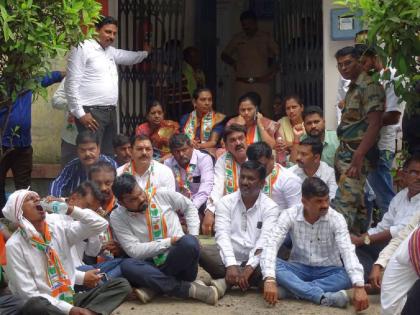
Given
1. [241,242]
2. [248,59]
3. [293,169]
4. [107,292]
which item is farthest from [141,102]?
[107,292]

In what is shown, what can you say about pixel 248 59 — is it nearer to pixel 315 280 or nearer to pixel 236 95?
pixel 236 95

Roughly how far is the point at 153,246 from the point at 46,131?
3.54 meters

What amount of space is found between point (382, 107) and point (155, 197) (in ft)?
6.41

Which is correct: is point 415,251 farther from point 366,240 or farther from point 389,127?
point 389,127

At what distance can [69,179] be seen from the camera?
8844 mm

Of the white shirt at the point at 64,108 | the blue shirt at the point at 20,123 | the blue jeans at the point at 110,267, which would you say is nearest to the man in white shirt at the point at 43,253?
the blue jeans at the point at 110,267

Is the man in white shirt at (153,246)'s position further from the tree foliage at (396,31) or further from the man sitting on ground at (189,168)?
the tree foliage at (396,31)

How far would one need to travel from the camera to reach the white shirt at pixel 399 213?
24.7ft

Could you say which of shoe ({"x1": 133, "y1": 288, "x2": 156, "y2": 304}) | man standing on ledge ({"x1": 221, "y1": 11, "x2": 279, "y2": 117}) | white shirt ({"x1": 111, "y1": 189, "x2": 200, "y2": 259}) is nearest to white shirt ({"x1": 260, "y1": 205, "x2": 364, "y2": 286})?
white shirt ({"x1": 111, "y1": 189, "x2": 200, "y2": 259})

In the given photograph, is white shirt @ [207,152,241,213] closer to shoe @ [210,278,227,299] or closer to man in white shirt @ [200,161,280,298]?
man in white shirt @ [200,161,280,298]

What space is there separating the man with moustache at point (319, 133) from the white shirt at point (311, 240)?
1722mm

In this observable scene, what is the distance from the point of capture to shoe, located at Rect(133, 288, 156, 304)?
7.52 m

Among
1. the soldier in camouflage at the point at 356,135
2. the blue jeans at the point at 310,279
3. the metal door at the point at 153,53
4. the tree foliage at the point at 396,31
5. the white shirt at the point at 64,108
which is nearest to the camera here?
the tree foliage at the point at 396,31

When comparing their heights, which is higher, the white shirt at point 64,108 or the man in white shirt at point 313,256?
the white shirt at point 64,108
